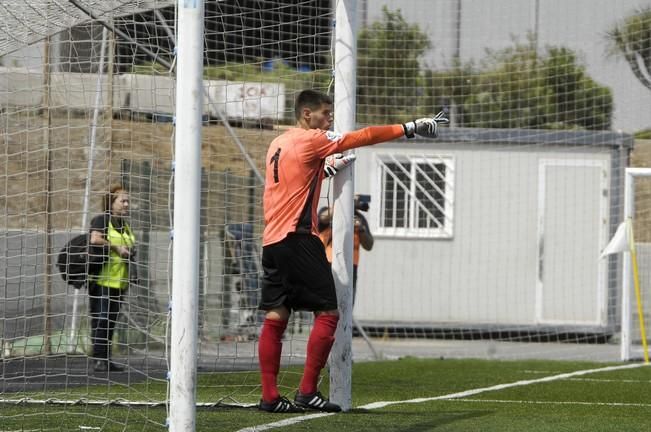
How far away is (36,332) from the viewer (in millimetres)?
11094

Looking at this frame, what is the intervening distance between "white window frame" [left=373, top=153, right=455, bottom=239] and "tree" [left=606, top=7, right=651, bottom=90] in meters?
3.11

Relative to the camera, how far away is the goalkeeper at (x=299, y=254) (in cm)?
716

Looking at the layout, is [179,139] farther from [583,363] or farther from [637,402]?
[583,363]

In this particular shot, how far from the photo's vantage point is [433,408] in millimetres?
7891

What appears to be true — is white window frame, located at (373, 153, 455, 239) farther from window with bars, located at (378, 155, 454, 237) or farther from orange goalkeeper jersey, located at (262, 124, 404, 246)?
orange goalkeeper jersey, located at (262, 124, 404, 246)

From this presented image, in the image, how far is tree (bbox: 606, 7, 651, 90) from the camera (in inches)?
640

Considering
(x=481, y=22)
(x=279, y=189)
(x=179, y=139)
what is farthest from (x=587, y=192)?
(x=179, y=139)

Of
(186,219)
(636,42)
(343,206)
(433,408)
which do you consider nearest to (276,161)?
(343,206)

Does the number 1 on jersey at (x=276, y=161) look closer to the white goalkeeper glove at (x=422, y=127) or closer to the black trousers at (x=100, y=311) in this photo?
the white goalkeeper glove at (x=422, y=127)

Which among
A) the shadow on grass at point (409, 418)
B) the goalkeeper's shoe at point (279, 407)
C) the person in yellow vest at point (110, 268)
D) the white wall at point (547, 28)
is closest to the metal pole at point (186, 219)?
the shadow on grass at point (409, 418)

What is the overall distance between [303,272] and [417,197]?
10.9 metres

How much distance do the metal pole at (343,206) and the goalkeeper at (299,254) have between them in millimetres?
181

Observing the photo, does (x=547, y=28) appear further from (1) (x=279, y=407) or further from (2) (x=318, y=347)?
(1) (x=279, y=407)

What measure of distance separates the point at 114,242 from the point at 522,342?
845cm
